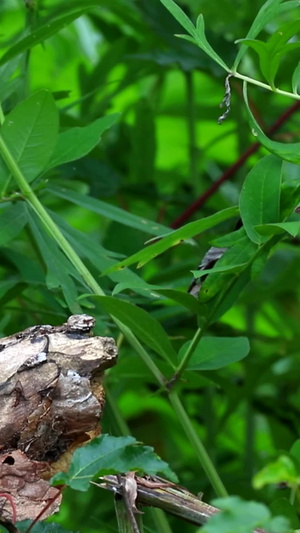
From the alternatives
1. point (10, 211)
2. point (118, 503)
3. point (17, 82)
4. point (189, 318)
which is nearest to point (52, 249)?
point (10, 211)

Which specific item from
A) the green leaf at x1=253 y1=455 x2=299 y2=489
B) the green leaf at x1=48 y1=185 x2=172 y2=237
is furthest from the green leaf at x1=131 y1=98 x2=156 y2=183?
the green leaf at x1=253 y1=455 x2=299 y2=489

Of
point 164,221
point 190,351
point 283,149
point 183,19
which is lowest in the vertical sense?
point 164,221

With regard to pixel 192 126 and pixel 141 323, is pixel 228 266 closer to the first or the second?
pixel 141 323

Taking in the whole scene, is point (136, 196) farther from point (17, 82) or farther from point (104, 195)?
point (17, 82)

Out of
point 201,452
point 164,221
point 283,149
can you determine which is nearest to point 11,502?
point 201,452

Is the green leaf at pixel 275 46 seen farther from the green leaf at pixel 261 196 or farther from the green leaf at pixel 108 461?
the green leaf at pixel 108 461

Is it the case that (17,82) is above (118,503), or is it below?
above

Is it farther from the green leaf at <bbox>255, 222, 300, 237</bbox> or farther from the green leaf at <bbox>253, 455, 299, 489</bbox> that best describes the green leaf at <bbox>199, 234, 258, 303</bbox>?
the green leaf at <bbox>253, 455, 299, 489</bbox>
